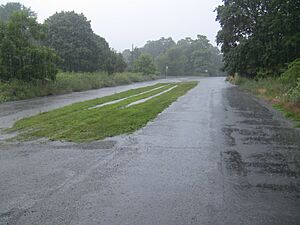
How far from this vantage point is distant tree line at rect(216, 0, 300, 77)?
2828 cm

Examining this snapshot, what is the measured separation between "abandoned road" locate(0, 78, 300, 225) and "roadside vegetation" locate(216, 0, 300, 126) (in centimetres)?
1252

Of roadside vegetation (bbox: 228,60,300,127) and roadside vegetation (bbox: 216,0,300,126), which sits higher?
roadside vegetation (bbox: 216,0,300,126)

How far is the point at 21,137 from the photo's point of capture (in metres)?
10.1

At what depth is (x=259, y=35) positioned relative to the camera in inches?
1298

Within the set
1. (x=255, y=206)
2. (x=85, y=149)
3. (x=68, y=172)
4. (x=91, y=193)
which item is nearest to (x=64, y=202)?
(x=91, y=193)

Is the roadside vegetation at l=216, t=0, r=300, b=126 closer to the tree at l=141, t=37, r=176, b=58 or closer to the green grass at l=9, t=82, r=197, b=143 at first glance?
the green grass at l=9, t=82, r=197, b=143

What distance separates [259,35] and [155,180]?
29.9 metres

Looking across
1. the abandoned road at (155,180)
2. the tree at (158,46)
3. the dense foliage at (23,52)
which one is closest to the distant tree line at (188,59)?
the tree at (158,46)

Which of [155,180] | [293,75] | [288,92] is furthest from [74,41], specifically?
[155,180]

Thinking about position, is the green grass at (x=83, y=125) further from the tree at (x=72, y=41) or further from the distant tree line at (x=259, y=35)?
A: the tree at (x=72, y=41)

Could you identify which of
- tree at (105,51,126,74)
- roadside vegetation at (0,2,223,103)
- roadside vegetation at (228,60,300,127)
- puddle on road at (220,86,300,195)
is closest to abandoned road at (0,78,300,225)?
puddle on road at (220,86,300,195)

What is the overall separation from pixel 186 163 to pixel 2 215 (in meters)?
3.78

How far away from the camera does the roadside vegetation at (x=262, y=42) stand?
27.5 metres

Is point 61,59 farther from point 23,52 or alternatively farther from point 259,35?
point 259,35
